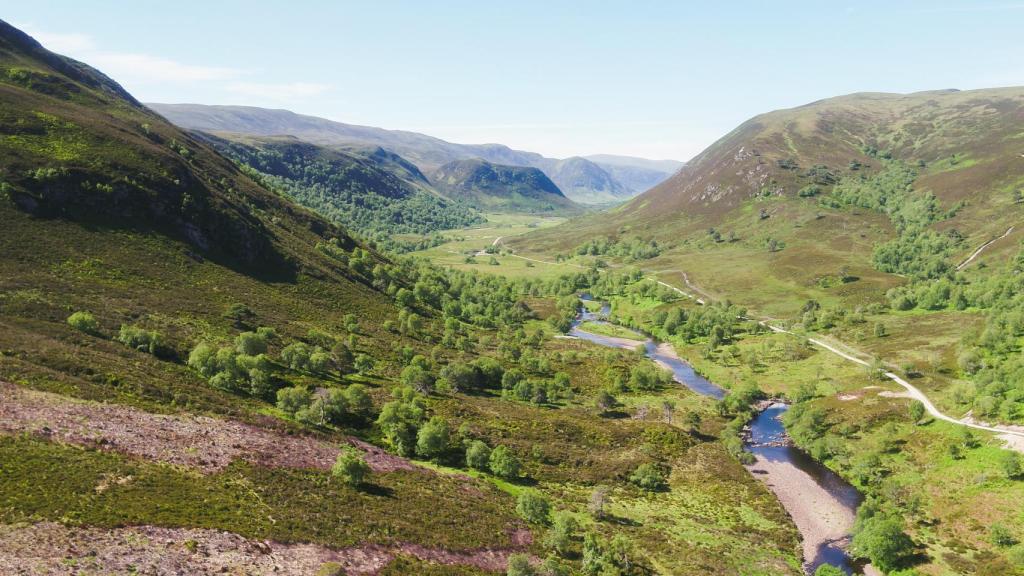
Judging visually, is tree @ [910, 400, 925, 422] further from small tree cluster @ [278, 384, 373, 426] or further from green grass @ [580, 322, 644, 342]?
small tree cluster @ [278, 384, 373, 426]

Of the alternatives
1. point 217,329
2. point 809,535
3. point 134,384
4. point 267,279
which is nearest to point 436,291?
point 267,279

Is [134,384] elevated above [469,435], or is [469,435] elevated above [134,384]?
[134,384]

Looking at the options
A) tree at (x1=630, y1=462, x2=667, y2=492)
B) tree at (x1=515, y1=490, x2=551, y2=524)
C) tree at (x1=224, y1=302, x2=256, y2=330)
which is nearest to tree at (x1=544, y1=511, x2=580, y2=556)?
tree at (x1=515, y1=490, x2=551, y2=524)

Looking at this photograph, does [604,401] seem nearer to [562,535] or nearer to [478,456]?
[478,456]

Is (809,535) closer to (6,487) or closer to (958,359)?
(958,359)

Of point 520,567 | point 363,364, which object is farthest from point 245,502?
point 363,364

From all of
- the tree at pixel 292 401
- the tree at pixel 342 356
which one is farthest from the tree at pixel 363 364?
the tree at pixel 292 401

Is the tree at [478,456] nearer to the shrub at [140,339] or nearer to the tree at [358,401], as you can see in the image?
the tree at [358,401]

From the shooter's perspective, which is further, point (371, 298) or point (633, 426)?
point (371, 298)
